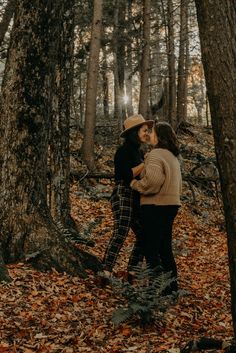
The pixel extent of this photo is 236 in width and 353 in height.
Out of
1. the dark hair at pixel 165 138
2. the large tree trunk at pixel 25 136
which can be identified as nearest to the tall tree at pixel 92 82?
the large tree trunk at pixel 25 136

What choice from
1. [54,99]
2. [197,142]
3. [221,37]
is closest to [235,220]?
[221,37]

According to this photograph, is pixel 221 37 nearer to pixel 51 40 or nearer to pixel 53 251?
pixel 51 40

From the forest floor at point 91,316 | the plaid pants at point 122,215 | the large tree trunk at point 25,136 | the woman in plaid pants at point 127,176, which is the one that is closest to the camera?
the forest floor at point 91,316

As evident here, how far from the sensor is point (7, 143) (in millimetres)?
5684

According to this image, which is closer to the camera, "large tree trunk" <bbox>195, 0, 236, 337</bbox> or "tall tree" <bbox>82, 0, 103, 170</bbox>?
"large tree trunk" <bbox>195, 0, 236, 337</bbox>

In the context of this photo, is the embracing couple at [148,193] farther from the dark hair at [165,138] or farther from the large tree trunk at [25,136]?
the large tree trunk at [25,136]

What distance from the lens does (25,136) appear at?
5672mm

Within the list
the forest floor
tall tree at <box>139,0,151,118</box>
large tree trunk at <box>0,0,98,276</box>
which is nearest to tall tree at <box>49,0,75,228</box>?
the forest floor

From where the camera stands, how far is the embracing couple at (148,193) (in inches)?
220

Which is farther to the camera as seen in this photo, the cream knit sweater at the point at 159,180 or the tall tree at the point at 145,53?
the tall tree at the point at 145,53

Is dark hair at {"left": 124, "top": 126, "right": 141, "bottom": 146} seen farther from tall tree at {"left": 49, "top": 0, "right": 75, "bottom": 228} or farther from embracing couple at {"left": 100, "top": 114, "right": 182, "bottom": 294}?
tall tree at {"left": 49, "top": 0, "right": 75, "bottom": 228}

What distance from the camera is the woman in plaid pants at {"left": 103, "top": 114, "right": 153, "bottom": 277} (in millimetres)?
5848

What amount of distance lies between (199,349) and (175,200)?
82.4 inches

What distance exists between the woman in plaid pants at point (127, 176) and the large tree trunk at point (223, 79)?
8.26 feet
